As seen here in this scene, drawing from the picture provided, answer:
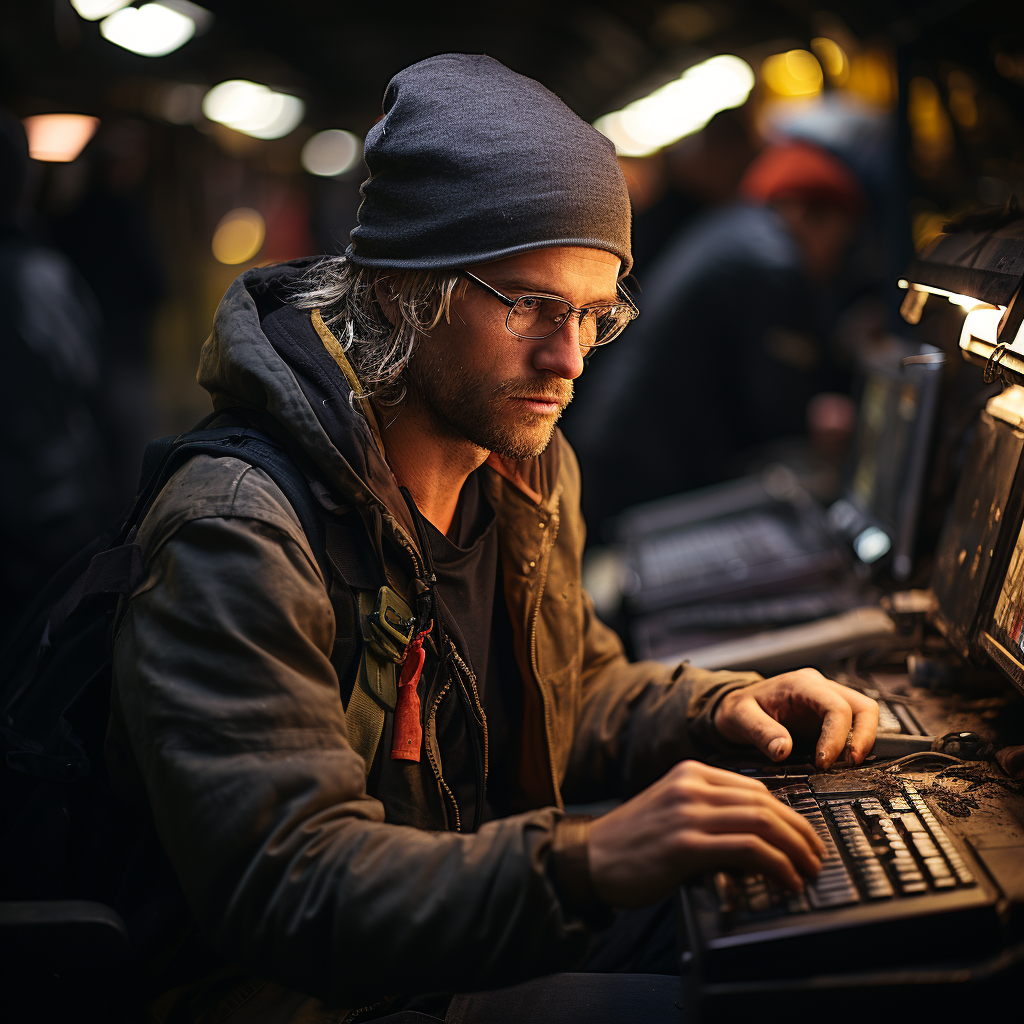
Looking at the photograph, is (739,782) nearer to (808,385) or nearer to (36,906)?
(36,906)

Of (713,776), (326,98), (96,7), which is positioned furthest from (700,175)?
(326,98)

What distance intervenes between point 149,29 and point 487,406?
5165mm

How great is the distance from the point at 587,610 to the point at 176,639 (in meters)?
0.94

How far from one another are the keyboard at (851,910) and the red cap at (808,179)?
332 cm

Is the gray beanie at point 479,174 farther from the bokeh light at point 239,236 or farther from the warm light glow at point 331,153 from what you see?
the warm light glow at point 331,153

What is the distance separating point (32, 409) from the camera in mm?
3271

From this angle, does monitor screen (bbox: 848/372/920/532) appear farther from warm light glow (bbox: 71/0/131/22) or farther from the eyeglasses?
A: warm light glow (bbox: 71/0/131/22)

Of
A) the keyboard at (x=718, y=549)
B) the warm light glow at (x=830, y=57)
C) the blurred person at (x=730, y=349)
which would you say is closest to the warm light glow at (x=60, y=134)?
the blurred person at (x=730, y=349)

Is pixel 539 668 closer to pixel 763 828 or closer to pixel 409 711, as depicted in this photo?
pixel 409 711

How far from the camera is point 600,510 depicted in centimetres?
415

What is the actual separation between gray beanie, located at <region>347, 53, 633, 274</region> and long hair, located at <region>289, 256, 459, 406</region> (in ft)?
0.16

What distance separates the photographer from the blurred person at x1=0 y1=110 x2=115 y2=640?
10.5 feet

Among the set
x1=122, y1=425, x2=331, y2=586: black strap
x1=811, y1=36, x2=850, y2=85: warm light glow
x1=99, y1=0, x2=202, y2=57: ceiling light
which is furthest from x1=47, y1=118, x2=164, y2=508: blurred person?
x1=122, y1=425, x2=331, y2=586: black strap

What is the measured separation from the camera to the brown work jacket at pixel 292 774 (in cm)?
106
